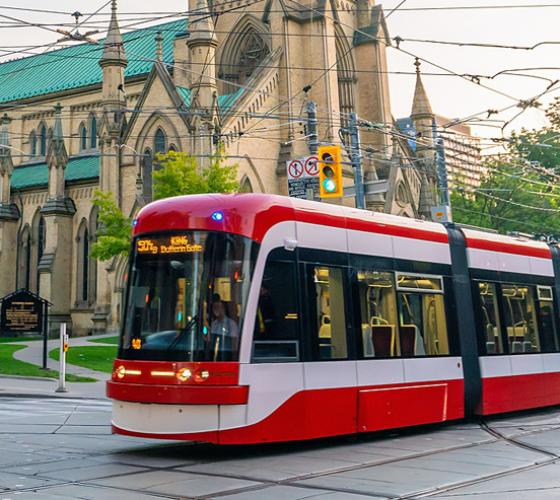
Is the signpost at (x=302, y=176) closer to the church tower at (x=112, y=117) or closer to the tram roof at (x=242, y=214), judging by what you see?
the tram roof at (x=242, y=214)

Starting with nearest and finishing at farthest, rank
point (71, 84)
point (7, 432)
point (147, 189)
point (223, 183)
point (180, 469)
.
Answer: point (180, 469), point (7, 432), point (223, 183), point (147, 189), point (71, 84)

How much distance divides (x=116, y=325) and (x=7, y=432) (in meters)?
29.7

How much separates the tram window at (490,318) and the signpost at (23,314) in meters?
15.6

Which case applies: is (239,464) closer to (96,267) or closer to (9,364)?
(9,364)

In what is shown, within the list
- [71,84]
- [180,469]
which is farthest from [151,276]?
[71,84]

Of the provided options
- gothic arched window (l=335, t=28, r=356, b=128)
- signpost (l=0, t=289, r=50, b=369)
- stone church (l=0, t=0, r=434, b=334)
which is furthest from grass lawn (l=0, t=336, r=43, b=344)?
gothic arched window (l=335, t=28, r=356, b=128)

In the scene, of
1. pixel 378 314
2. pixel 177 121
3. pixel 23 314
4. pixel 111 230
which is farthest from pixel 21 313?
pixel 378 314

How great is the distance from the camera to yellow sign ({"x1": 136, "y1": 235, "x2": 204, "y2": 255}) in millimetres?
9711

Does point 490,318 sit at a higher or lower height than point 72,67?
lower

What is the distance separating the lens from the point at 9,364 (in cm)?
2752

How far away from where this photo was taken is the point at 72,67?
180ft

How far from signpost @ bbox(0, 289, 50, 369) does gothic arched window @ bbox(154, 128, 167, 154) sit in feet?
51.7

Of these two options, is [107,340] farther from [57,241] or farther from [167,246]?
[167,246]

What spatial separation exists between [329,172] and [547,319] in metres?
5.90
